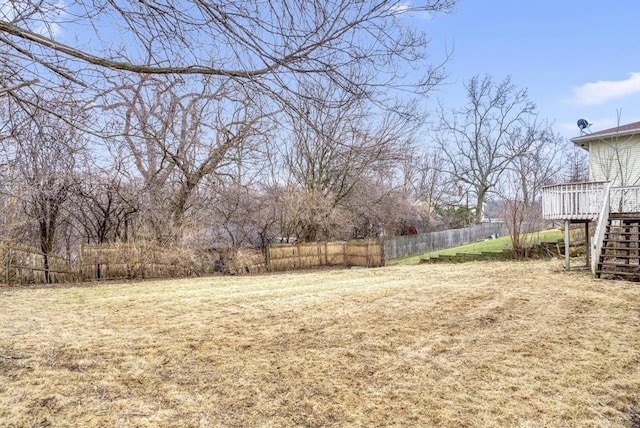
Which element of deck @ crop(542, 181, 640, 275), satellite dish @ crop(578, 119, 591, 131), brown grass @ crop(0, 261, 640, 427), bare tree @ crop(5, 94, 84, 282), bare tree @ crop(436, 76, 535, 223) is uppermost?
bare tree @ crop(436, 76, 535, 223)

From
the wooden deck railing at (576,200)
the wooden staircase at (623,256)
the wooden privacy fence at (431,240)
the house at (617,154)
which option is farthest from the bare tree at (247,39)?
the wooden privacy fence at (431,240)

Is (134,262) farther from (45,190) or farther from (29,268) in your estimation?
(45,190)

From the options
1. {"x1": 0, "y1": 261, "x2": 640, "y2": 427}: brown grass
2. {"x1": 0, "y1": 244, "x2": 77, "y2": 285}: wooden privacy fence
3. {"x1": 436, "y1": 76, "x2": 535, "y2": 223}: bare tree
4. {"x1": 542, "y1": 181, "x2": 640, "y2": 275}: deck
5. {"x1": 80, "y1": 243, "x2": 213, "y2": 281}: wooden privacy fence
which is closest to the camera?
{"x1": 0, "y1": 261, "x2": 640, "y2": 427}: brown grass

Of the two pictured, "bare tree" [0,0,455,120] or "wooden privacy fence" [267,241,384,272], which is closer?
"bare tree" [0,0,455,120]

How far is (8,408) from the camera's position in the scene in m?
2.74

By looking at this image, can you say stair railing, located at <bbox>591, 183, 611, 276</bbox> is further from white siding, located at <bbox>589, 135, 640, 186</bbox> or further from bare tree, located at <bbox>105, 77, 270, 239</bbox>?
bare tree, located at <bbox>105, 77, 270, 239</bbox>

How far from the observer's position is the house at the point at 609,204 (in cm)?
913

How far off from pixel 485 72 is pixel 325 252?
20.6 meters

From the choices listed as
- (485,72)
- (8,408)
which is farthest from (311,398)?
(485,72)

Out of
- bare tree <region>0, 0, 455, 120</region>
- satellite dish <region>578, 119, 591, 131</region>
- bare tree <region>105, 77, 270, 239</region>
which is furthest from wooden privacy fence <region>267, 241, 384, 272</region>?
bare tree <region>0, 0, 455, 120</region>

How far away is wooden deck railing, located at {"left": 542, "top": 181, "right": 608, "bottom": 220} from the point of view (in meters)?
10.2

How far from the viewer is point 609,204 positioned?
1009 cm

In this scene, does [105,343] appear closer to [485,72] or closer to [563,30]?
[563,30]

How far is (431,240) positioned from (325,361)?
1987 centimetres
